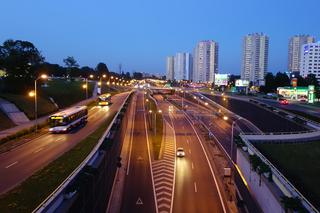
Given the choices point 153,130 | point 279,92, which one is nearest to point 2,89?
point 153,130

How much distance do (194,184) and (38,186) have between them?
21.8m

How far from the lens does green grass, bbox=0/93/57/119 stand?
204 ft

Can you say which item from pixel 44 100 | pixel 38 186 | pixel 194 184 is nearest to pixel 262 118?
pixel 44 100

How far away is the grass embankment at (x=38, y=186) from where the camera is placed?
18625 mm

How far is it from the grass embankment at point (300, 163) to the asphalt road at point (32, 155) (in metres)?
25.9

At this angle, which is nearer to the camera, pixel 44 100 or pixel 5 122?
pixel 5 122

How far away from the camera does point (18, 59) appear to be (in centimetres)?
7100

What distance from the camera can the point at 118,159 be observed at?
151ft

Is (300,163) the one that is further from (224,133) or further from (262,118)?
(262,118)

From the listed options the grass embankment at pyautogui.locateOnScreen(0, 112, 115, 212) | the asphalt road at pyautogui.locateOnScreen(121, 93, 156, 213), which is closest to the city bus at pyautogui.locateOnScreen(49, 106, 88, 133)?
the asphalt road at pyautogui.locateOnScreen(121, 93, 156, 213)

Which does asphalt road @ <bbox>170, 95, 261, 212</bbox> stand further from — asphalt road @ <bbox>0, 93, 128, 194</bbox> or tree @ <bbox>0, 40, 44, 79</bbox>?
tree @ <bbox>0, 40, 44, 79</bbox>

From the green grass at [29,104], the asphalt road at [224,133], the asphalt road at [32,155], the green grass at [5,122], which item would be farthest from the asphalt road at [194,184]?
the green grass at [29,104]

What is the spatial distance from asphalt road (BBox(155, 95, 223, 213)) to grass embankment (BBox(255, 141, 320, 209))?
9.28 meters

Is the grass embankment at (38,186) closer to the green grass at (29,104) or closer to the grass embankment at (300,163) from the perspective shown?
the grass embankment at (300,163)
